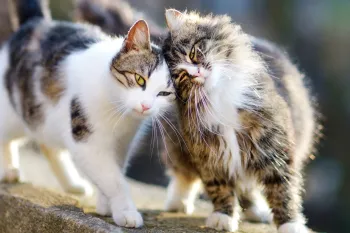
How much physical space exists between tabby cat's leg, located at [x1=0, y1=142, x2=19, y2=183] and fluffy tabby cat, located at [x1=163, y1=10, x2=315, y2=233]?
2.35ft

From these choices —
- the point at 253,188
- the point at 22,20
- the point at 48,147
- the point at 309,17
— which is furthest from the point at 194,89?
the point at 309,17

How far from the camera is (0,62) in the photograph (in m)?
2.20

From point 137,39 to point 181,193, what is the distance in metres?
0.66

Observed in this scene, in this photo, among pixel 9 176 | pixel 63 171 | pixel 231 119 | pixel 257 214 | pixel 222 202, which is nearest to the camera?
pixel 231 119

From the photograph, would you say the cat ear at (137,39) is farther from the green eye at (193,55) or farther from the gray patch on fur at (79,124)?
the gray patch on fur at (79,124)

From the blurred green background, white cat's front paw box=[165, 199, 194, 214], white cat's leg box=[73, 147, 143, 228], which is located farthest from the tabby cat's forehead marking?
the blurred green background

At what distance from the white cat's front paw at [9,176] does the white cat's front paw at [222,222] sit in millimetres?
794

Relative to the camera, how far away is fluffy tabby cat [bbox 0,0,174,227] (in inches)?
62.9

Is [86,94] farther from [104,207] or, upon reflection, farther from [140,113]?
[104,207]

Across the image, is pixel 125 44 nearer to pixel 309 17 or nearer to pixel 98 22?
pixel 98 22

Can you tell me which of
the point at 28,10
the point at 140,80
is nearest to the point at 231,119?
the point at 140,80

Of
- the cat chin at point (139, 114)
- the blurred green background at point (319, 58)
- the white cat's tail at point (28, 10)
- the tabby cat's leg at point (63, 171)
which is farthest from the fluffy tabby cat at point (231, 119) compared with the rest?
the blurred green background at point (319, 58)

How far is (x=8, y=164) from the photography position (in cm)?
220

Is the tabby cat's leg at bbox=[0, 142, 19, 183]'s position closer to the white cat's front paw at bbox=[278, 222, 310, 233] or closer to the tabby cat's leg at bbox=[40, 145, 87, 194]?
the tabby cat's leg at bbox=[40, 145, 87, 194]
